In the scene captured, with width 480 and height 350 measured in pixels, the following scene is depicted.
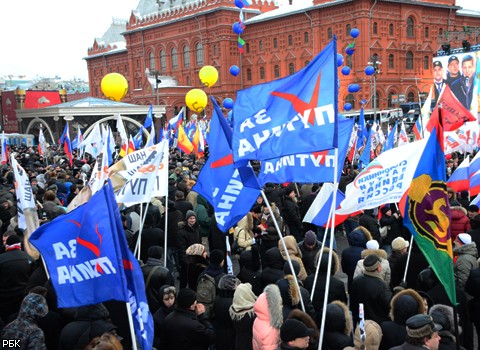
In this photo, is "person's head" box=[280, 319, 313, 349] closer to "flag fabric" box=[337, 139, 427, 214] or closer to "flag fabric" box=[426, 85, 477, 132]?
"flag fabric" box=[337, 139, 427, 214]

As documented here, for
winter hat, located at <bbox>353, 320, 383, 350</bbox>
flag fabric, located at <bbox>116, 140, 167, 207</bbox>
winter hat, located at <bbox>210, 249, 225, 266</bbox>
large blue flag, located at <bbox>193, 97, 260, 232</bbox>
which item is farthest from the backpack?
winter hat, located at <bbox>353, 320, 383, 350</bbox>

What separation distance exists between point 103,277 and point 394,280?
12.4 ft

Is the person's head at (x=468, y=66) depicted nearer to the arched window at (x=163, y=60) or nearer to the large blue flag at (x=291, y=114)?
the large blue flag at (x=291, y=114)

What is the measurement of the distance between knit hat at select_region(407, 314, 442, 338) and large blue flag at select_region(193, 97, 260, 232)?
263 centimetres

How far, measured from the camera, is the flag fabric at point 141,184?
7.15 metres

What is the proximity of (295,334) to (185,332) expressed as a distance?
1324 mm

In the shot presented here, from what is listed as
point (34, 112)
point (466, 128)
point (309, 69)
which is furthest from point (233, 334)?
point (34, 112)

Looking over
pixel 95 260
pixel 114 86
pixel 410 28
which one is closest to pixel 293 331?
pixel 95 260

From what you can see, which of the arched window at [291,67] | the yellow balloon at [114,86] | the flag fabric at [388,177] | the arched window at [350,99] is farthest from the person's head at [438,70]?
the flag fabric at [388,177]

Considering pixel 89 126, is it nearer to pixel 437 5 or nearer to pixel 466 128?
pixel 466 128

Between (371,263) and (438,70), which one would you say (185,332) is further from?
(438,70)

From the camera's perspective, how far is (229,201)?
6.37 m

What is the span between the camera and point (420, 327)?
393 cm

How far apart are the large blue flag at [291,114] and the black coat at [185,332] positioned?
158cm
